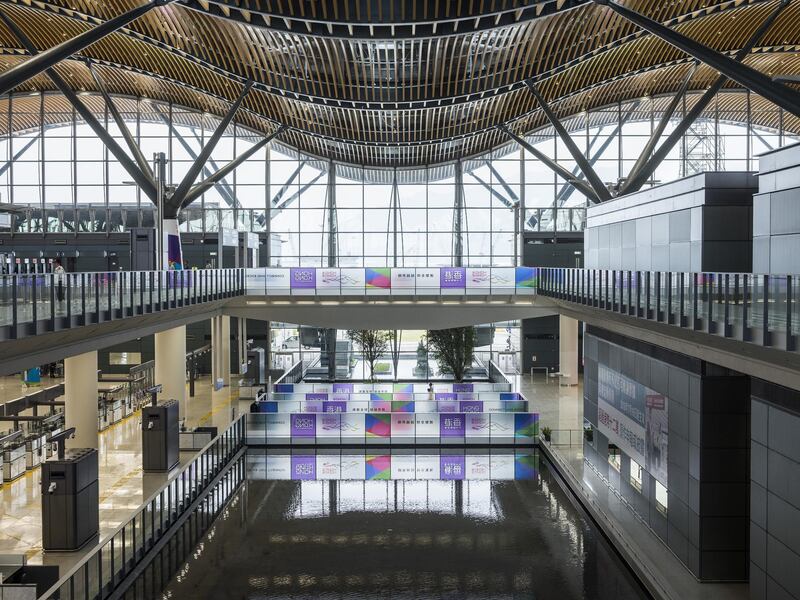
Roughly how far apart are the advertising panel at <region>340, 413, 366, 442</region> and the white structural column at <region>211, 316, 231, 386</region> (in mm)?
11601

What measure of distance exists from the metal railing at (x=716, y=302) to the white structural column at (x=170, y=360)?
16.6m

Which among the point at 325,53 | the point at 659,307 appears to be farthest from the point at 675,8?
the point at 659,307

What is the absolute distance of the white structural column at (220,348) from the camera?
122ft

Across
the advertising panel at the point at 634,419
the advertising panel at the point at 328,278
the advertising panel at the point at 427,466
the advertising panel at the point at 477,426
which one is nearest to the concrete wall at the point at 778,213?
the advertising panel at the point at 634,419

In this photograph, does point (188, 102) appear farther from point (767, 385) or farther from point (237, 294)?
point (767, 385)

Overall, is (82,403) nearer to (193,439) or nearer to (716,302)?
(193,439)

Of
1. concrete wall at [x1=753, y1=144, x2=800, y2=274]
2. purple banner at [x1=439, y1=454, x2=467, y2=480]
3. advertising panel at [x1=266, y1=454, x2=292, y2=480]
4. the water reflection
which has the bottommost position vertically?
advertising panel at [x1=266, y1=454, x2=292, y2=480]

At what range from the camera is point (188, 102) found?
1693 inches

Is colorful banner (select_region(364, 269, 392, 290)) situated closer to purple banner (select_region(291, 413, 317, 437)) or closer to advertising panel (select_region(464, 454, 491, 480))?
purple banner (select_region(291, 413, 317, 437))

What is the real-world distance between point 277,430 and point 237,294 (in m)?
7.38

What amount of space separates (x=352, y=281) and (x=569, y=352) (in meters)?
14.3

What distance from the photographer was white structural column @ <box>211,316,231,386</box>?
37.1 meters

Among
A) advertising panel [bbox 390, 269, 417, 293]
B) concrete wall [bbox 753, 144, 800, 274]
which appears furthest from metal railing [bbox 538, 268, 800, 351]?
advertising panel [bbox 390, 269, 417, 293]

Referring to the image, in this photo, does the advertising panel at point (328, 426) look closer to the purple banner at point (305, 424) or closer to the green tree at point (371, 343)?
the purple banner at point (305, 424)
